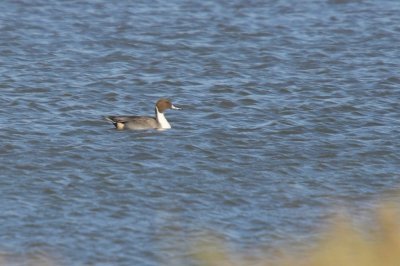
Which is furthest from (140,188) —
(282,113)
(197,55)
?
(197,55)

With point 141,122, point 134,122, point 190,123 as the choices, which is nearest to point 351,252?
point 134,122

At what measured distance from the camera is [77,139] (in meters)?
16.0

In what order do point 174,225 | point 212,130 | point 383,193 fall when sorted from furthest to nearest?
point 212,130 → point 383,193 → point 174,225

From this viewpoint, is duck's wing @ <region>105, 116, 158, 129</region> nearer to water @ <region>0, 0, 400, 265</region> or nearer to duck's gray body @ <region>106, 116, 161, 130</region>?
duck's gray body @ <region>106, 116, 161, 130</region>

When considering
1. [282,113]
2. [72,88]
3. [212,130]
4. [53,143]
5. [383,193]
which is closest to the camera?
[383,193]

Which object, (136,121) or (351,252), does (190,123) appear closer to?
(136,121)

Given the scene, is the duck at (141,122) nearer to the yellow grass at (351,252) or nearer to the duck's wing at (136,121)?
the duck's wing at (136,121)

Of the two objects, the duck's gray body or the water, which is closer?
the water

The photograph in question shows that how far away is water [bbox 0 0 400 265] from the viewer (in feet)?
39.9

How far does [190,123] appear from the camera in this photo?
17266mm

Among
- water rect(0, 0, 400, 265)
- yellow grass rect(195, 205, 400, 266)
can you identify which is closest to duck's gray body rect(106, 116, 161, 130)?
water rect(0, 0, 400, 265)

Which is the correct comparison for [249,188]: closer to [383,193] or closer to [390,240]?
[383,193]

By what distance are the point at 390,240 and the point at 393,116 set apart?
31.5ft

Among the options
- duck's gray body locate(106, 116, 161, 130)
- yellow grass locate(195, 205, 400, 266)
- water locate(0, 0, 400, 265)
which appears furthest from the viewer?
duck's gray body locate(106, 116, 161, 130)
